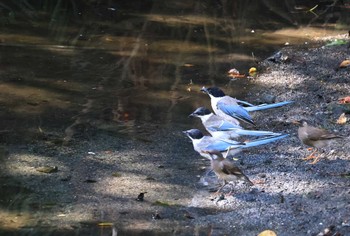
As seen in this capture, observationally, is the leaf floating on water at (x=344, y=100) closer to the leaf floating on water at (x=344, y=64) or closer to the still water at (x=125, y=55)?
the still water at (x=125, y=55)

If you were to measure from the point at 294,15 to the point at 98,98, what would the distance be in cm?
504

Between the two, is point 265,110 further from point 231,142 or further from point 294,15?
point 294,15

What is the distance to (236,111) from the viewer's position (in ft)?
22.6

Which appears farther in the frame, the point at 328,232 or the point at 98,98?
the point at 98,98

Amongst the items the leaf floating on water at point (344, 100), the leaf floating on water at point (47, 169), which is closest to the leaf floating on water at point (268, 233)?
the leaf floating on water at point (47, 169)

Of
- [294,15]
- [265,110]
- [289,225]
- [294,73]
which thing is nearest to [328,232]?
[289,225]

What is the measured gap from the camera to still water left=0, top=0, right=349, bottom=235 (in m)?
7.45

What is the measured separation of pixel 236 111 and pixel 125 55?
114 inches

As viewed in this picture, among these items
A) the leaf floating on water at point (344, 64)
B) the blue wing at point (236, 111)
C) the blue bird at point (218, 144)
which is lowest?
the leaf floating on water at point (344, 64)

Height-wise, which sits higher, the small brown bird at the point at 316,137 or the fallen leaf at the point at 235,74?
the small brown bird at the point at 316,137

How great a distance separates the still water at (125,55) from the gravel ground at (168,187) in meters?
0.23

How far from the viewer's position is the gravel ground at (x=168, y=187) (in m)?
5.19

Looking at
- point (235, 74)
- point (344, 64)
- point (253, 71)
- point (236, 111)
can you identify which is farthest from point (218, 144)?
point (344, 64)

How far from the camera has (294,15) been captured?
1188 cm
